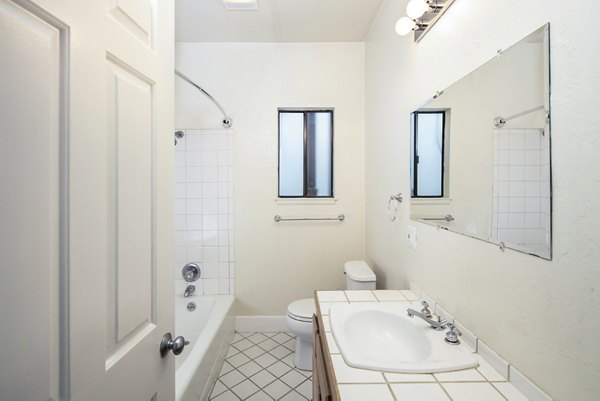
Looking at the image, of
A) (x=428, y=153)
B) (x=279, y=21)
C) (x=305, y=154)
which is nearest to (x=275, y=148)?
(x=305, y=154)

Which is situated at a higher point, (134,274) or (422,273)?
(134,274)

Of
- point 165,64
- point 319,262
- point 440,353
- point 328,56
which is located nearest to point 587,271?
point 440,353

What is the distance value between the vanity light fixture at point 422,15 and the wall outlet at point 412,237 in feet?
3.18

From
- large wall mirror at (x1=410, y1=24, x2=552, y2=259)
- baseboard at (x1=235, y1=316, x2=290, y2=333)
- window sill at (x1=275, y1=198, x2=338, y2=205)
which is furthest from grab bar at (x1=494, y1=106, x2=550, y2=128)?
baseboard at (x1=235, y1=316, x2=290, y2=333)

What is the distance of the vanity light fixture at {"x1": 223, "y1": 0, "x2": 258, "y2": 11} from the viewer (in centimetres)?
200

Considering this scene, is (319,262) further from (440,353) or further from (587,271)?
Answer: (587,271)

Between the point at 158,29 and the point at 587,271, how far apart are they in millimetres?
1228

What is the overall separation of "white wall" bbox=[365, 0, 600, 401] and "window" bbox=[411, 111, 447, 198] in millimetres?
119

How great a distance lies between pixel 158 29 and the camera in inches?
31.4

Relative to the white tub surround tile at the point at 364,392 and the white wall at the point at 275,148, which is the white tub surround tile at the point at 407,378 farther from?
the white wall at the point at 275,148

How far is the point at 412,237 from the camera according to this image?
4.93ft

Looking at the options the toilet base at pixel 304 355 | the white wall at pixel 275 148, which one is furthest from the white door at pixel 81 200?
the white wall at pixel 275 148

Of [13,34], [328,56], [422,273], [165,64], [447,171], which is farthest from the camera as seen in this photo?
A: [328,56]

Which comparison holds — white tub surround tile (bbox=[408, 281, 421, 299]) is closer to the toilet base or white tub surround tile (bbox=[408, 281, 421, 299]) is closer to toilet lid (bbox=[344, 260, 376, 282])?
toilet lid (bbox=[344, 260, 376, 282])
